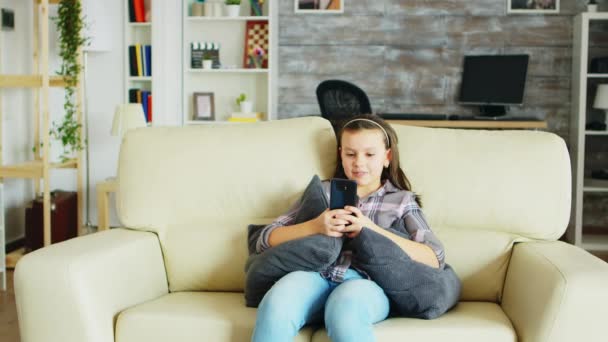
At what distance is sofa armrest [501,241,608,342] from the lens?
70.3 inches

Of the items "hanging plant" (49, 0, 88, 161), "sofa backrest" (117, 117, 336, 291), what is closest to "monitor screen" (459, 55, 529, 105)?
"hanging plant" (49, 0, 88, 161)

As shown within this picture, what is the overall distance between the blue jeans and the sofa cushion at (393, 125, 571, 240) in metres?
0.46

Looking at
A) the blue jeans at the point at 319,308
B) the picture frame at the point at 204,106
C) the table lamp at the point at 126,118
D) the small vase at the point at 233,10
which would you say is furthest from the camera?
the picture frame at the point at 204,106

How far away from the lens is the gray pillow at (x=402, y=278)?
1.95 metres

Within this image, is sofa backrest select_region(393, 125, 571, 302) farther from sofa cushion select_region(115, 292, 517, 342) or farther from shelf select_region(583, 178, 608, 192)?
shelf select_region(583, 178, 608, 192)

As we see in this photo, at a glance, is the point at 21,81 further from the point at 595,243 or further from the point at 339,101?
the point at 595,243

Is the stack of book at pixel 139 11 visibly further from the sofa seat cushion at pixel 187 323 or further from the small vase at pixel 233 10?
the sofa seat cushion at pixel 187 323

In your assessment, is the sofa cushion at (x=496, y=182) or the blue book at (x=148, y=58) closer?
the sofa cushion at (x=496, y=182)

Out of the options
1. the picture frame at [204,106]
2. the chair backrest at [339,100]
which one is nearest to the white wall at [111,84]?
the picture frame at [204,106]

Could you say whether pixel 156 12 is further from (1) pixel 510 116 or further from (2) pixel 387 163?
(2) pixel 387 163

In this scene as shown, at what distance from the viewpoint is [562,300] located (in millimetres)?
1794

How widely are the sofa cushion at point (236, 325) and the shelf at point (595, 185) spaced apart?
330 cm

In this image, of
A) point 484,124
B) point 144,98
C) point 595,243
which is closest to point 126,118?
point 144,98

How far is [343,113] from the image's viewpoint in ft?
16.0
